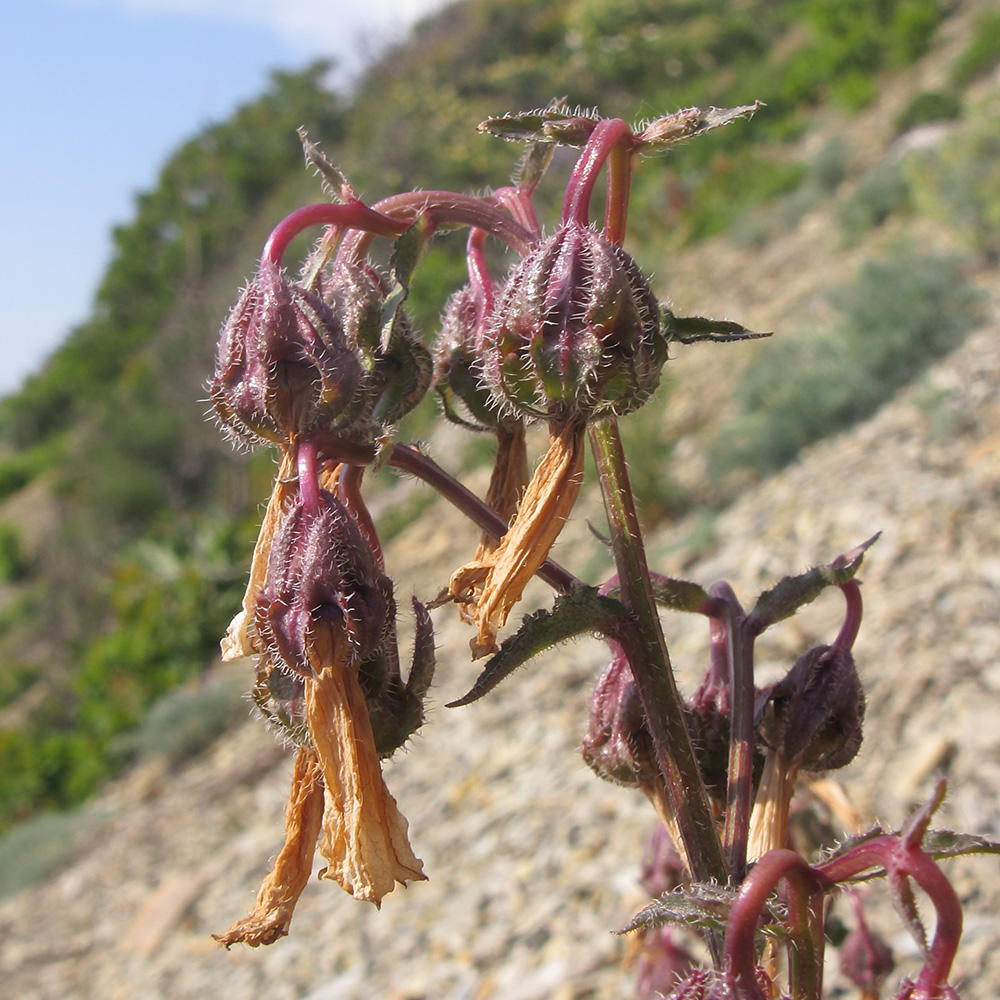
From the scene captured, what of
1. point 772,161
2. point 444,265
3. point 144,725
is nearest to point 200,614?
point 144,725

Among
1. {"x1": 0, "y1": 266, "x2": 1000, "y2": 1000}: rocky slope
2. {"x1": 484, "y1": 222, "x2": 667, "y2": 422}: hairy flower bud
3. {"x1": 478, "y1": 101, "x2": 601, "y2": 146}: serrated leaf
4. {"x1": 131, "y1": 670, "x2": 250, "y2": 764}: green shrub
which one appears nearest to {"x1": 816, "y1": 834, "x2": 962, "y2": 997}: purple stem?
{"x1": 484, "y1": 222, "x2": 667, "y2": 422}: hairy flower bud

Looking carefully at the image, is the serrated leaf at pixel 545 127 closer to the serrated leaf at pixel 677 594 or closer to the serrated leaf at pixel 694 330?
the serrated leaf at pixel 694 330

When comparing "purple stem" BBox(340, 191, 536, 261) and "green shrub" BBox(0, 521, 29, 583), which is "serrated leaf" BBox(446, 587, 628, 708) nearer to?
"purple stem" BBox(340, 191, 536, 261)

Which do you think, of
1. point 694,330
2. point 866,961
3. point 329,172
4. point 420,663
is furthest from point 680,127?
point 866,961

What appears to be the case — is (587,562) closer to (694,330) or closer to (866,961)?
(866,961)

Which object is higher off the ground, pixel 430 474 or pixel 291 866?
pixel 430 474

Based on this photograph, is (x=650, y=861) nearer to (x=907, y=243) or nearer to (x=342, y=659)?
(x=342, y=659)

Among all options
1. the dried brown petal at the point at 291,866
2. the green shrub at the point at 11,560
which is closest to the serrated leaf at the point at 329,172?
the dried brown petal at the point at 291,866
